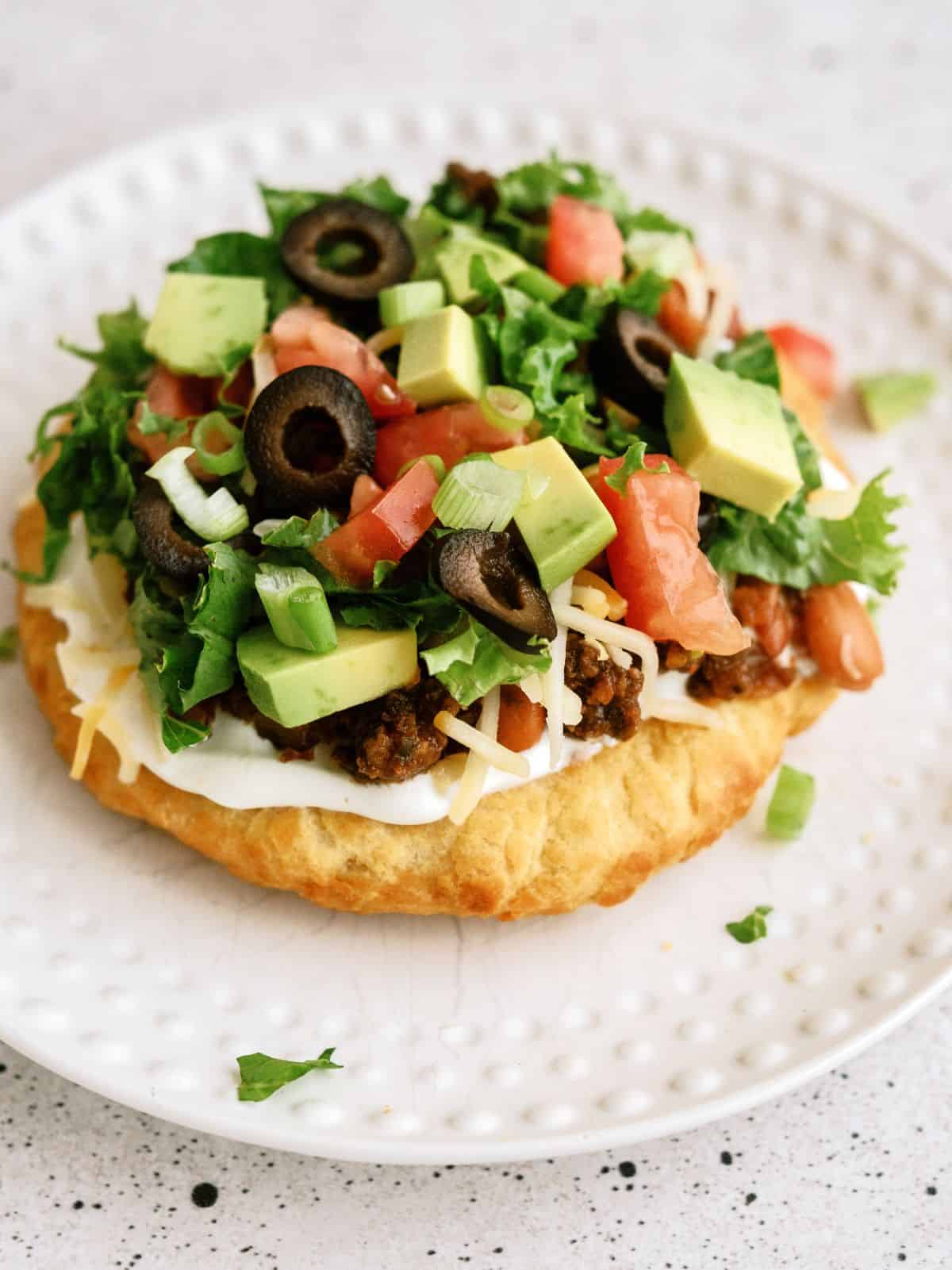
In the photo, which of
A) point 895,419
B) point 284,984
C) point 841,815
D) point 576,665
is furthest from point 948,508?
point 284,984

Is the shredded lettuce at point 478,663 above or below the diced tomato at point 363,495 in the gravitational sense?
below

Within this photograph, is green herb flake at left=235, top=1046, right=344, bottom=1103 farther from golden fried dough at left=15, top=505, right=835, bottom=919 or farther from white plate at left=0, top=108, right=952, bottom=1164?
golden fried dough at left=15, top=505, right=835, bottom=919

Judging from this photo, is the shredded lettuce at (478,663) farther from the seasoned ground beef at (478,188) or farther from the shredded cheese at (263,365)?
the seasoned ground beef at (478,188)

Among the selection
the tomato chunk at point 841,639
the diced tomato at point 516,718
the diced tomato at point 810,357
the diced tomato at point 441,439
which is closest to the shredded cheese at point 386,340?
the diced tomato at point 441,439

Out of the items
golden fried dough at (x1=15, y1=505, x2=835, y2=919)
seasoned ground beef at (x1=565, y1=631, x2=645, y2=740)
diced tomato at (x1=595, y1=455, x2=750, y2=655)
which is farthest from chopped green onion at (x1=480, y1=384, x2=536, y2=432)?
golden fried dough at (x1=15, y1=505, x2=835, y2=919)

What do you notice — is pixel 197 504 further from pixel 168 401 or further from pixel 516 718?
pixel 516 718

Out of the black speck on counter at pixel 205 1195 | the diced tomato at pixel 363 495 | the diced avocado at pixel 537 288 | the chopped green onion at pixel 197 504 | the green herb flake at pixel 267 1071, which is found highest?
the diced avocado at pixel 537 288

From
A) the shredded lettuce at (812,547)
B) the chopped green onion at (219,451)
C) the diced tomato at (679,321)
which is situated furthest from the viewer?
the diced tomato at (679,321)
